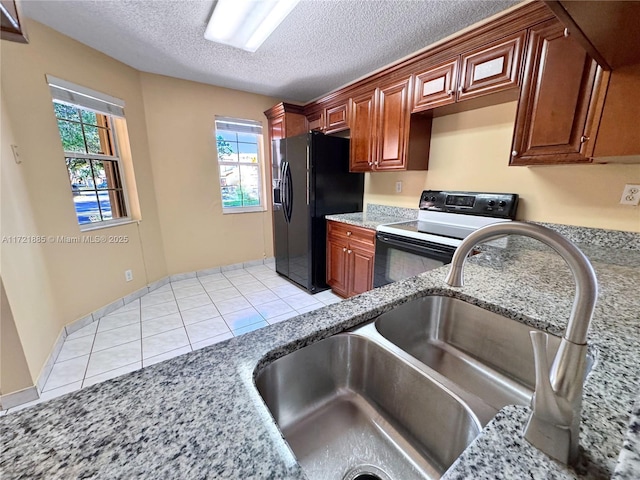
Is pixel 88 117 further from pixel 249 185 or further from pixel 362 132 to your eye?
pixel 362 132

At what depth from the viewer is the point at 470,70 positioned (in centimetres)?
180

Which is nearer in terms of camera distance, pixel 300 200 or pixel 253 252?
pixel 300 200

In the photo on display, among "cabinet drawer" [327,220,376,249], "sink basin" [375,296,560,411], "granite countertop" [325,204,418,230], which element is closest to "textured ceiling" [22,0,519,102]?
"granite countertop" [325,204,418,230]

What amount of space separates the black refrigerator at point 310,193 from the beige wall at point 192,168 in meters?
0.83

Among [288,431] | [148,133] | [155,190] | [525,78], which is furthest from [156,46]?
[288,431]

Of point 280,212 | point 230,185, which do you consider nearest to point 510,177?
point 280,212

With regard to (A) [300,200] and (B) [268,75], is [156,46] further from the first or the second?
(A) [300,200]

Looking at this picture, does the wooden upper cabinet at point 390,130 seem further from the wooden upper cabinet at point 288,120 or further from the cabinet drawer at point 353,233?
the wooden upper cabinet at point 288,120

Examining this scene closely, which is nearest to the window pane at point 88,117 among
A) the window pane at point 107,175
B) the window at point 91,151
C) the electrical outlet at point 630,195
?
the window at point 91,151

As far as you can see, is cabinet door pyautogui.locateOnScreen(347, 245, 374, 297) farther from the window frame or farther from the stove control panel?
the window frame

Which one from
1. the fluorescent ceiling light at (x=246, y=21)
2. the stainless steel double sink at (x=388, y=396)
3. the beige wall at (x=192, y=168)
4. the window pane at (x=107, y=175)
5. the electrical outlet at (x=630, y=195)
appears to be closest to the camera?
the stainless steel double sink at (x=388, y=396)

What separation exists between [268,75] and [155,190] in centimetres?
193

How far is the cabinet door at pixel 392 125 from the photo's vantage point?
7.43 feet

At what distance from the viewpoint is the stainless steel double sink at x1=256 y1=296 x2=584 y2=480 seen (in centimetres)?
65
